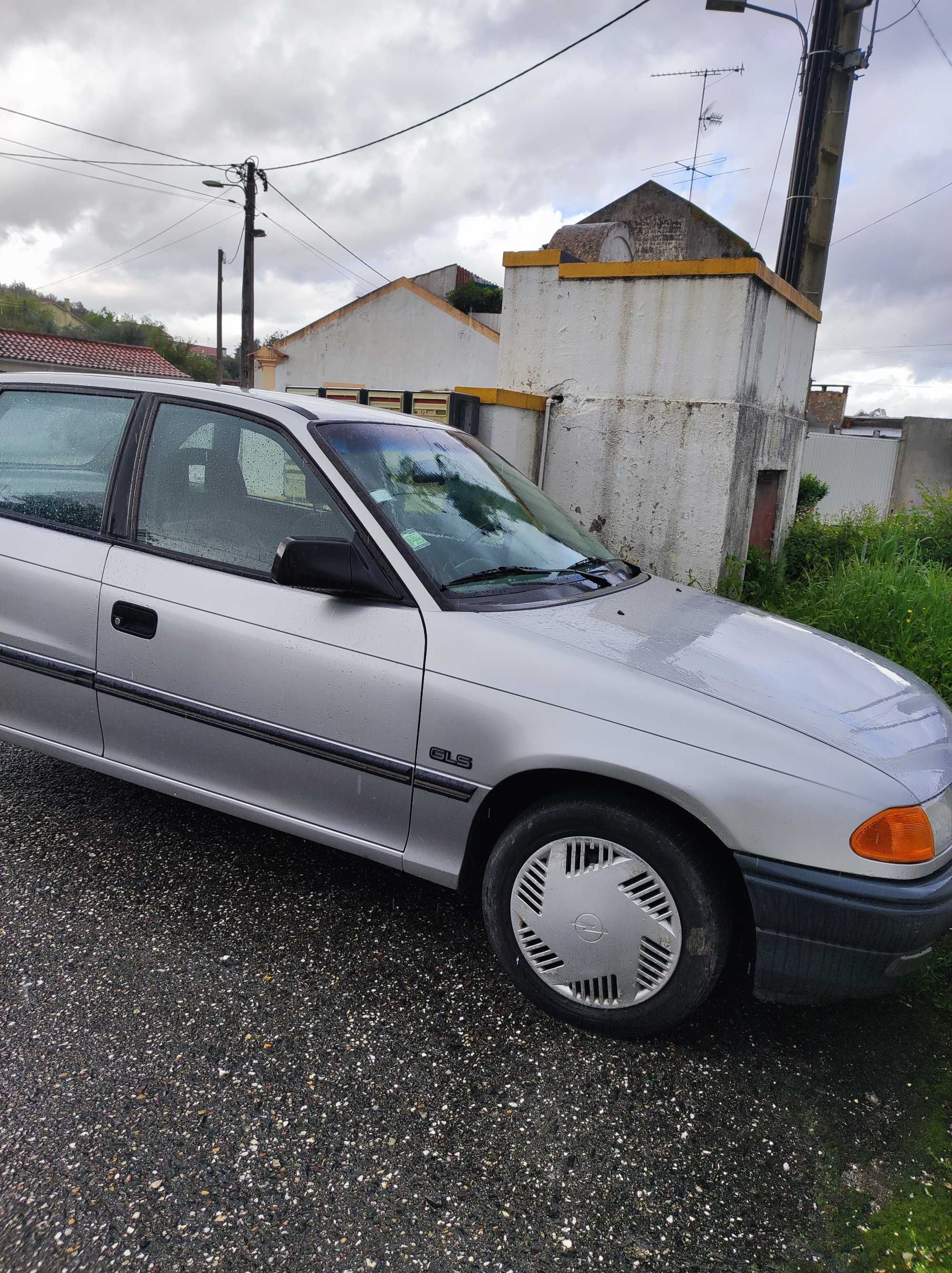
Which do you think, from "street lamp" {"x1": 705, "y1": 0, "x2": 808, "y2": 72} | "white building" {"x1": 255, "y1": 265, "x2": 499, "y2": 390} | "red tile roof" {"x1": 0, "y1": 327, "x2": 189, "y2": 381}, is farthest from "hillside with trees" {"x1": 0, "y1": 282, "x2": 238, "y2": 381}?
"street lamp" {"x1": 705, "y1": 0, "x2": 808, "y2": 72}

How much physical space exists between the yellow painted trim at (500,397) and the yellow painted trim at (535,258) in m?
1.02

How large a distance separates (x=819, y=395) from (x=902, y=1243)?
1749 inches

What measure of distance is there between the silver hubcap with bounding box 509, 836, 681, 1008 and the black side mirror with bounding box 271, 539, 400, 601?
34.6 inches

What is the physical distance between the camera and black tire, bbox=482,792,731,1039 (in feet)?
7.26

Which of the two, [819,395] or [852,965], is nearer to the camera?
[852,965]

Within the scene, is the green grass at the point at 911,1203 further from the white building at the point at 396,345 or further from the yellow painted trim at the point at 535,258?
the white building at the point at 396,345

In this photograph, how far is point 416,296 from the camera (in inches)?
1017

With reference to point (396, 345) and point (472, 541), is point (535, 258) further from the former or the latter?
point (396, 345)

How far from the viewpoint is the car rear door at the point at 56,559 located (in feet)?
9.83

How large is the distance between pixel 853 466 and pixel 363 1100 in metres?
23.4

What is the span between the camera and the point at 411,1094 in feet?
7.22

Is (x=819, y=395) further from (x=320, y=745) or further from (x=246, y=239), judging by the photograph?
(x=320, y=745)

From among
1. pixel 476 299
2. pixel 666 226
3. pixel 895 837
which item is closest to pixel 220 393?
pixel 895 837

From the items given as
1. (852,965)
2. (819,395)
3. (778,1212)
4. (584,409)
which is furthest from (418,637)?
(819,395)
